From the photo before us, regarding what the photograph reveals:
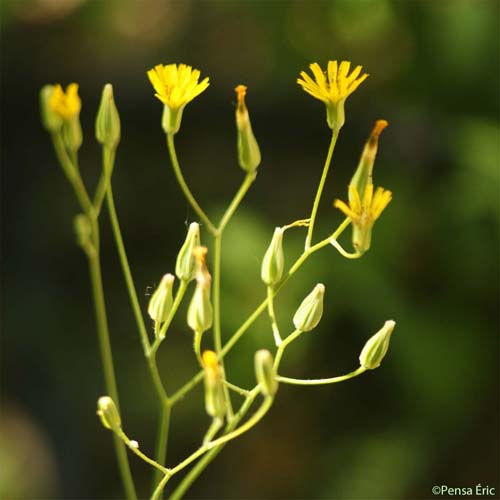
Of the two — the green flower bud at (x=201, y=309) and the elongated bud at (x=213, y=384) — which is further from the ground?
the green flower bud at (x=201, y=309)

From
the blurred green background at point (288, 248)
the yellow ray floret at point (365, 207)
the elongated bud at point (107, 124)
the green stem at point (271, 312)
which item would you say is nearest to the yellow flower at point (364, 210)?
the yellow ray floret at point (365, 207)

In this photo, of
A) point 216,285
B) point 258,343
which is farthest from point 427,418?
point 216,285

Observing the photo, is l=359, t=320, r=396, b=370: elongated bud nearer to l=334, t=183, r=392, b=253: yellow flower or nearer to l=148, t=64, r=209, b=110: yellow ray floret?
l=334, t=183, r=392, b=253: yellow flower

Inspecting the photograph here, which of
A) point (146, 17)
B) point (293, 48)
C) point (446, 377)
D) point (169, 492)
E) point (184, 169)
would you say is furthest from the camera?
point (146, 17)

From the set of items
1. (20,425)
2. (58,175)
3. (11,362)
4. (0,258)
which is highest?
(58,175)

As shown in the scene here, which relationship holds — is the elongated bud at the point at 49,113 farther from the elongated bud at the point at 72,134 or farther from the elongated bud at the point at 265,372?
the elongated bud at the point at 265,372

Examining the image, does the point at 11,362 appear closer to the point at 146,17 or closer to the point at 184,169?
the point at 184,169

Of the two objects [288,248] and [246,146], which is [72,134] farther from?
[288,248]

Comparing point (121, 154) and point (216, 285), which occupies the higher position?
point (121, 154)
